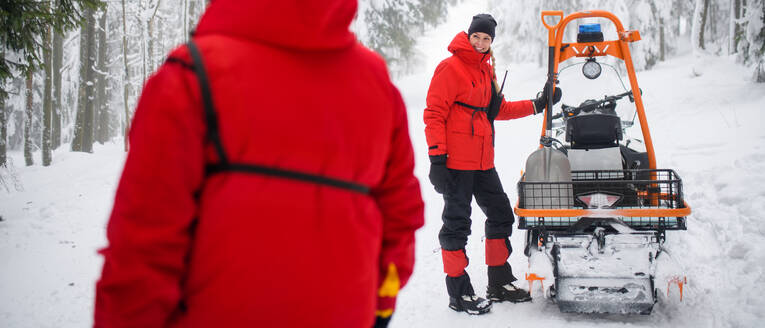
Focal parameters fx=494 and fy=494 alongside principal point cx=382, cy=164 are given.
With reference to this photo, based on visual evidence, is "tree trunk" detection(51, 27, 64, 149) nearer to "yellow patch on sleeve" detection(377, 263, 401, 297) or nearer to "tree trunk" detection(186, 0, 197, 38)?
"tree trunk" detection(186, 0, 197, 38)

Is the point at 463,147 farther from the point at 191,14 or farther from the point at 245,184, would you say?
the point at 191,14

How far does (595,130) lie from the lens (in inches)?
167

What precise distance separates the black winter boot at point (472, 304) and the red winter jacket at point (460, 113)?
3.49ft

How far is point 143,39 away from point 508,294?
16.4 meters

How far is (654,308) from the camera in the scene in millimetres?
3809

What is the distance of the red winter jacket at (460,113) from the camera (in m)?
4.01

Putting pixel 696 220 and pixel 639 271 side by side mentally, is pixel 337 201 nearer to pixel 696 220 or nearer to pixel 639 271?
pixel 639 271

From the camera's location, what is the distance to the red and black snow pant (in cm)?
407

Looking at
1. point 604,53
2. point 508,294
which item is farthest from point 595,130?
point 508,294

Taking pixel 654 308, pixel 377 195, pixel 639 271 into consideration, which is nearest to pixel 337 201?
pixel 377 195

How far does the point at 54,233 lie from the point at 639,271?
7.28 metres

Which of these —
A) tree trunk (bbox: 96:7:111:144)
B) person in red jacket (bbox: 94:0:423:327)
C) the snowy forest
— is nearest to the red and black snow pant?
person in red jacket (bbox: 94:0:423:327)

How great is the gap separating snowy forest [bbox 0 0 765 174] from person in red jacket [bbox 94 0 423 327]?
6.14m

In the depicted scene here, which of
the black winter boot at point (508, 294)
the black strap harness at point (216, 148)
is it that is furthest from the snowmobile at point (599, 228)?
the black strap harness at point (216, 148)
